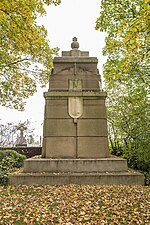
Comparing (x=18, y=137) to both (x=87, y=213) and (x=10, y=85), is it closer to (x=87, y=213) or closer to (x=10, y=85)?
(x=10, y=85)

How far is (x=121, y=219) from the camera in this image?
3.91 m

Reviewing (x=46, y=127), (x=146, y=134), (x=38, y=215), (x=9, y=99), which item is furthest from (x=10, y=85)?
(x=38, y=215)

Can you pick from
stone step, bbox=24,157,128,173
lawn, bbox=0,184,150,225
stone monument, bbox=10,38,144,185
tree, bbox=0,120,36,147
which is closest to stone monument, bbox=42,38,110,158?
stone monument, bbox=10,38,144,185

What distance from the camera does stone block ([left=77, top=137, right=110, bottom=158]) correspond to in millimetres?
8094

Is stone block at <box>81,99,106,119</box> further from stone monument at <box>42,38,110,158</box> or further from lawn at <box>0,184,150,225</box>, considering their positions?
lawn at <box>0,184,150,225</box>

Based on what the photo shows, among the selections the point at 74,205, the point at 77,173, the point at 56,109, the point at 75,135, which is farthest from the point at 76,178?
the point at 56,109

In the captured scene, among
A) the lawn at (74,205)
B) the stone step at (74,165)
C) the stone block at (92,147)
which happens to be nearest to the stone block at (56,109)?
the stone block at (92,147)

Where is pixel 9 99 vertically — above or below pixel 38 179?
above

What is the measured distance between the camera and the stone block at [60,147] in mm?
8055

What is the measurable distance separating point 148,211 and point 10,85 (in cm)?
1127

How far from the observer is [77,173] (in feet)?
23.7

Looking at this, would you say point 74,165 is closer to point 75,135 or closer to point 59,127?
point 75,135

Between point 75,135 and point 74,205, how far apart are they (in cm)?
383

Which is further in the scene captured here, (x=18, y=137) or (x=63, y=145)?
(x=18, y=137)
